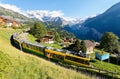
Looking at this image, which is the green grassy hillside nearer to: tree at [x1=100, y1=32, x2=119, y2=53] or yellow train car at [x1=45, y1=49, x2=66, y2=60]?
yellow train car at [x1=45, y1=49, x2=66, y2=60]

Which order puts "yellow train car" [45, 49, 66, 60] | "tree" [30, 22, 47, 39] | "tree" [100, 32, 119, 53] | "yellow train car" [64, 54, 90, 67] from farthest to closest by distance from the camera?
"tree" [30, 22, 47, 39] → "tree" [100, 32, 119, 53] → "yellow train car" [45, 49, 66, 60] → "yellow train car" [64, 54, 90, 67]

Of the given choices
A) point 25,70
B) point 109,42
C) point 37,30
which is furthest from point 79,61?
point 37,30

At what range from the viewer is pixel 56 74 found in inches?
944

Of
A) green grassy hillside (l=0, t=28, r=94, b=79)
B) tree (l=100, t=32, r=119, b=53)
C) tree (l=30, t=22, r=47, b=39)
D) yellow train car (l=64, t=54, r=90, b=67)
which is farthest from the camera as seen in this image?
tree (l=30, t=22, r=47, b=39)

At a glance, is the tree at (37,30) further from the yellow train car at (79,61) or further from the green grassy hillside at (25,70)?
the green grassy hillside at (25,70)

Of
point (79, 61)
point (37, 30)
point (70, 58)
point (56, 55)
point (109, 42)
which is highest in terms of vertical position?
point (37, 30)

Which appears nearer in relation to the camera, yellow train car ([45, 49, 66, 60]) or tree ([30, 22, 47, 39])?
yellow train car ([45, 49, 66, 60])

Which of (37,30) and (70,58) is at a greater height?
(37,30)

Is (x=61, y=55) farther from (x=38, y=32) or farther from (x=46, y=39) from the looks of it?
(x=38, y=32)

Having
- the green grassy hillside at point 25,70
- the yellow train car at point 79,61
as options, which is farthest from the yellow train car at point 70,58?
the green grassy hillside at point 25,70

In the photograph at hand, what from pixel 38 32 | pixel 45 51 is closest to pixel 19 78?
pixel 45 51

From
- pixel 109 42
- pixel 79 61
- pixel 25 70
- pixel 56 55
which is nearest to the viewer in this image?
pixel 25 70

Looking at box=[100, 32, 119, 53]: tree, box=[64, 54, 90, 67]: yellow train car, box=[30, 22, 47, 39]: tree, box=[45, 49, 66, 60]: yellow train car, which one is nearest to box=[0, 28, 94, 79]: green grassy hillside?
box=[64, 54, 90, 67]: yellow train car

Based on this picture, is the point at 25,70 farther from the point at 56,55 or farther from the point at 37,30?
the point at 37,30
